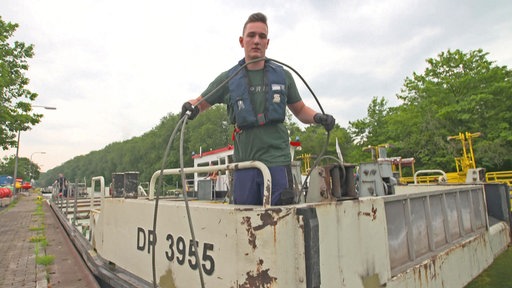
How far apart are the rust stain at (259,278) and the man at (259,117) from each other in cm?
75

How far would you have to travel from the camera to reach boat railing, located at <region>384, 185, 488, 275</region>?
219 cm

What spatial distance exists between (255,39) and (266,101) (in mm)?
482

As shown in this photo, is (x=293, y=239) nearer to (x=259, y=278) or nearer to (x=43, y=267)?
(x=259, y=278)

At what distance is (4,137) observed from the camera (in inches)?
529

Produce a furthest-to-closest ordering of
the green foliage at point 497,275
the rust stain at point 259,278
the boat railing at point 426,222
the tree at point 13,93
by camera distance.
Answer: the tree at point 13,93 → the green foliage at point 497,275 → the boat railing at point 426,222 → the rust stain at point 259,278

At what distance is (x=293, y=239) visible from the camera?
1.42m

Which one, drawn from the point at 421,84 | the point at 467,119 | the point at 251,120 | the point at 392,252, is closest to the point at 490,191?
the point at 392,252

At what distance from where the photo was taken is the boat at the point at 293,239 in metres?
1.42

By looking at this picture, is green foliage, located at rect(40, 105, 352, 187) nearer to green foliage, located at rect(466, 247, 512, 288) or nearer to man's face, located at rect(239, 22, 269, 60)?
green foliage, located at rect(466, 247, 512, 288)

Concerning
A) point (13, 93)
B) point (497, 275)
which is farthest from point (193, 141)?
point (497, 275)

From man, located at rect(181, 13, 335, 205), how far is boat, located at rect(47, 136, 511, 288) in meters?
0.26

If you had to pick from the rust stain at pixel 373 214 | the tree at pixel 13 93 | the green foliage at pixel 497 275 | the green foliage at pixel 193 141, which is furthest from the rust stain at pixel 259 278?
the green foliage at pixel 193 141

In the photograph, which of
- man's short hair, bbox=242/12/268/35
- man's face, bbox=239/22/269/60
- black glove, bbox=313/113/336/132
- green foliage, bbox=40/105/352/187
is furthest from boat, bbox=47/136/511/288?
green foliage, bbox=40/105/352/187

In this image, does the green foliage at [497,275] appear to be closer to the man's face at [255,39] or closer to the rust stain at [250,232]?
the rust stain at [250,232]
